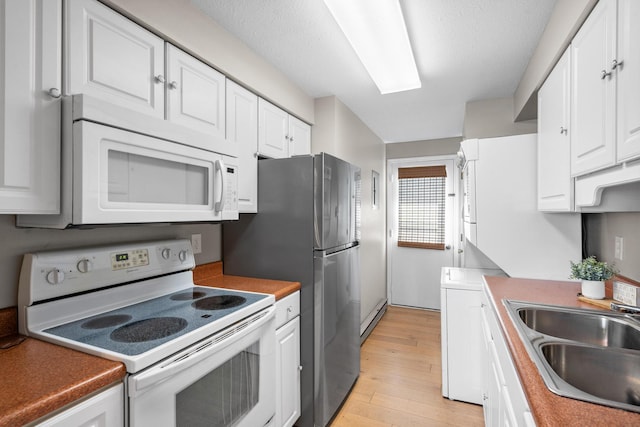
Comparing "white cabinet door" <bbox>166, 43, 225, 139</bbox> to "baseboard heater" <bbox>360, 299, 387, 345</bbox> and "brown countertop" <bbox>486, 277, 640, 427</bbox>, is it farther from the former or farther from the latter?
"baseboard heater" <bbox>360, 299, 387, 345</bbox>

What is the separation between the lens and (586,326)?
1317mm

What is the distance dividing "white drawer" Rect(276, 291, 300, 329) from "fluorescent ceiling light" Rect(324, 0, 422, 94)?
154 centimetres

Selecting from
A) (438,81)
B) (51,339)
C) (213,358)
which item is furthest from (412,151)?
(51,339)

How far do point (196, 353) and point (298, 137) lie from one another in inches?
74.6

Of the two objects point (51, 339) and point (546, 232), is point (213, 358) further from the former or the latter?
point (546, 232)

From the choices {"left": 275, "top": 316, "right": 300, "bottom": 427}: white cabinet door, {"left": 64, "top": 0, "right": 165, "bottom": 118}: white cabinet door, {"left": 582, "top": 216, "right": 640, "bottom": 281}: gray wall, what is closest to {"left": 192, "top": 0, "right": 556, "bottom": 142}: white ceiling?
{"left": 64, "top": 0, "right": 165, "bottom": 118}: white cabinet door

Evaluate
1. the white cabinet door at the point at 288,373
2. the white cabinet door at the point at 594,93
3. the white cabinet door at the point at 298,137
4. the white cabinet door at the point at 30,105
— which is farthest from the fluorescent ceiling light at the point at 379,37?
the white cabinet door at the point at 288,373

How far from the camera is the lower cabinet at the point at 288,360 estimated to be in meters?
1.68

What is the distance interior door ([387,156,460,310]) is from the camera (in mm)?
4258

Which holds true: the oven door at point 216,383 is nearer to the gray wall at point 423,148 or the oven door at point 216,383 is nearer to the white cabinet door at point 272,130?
the white cabinet door at point 272,130

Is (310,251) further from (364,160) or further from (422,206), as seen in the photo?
(422,206)

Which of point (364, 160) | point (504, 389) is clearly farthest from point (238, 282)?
point (364, 160)

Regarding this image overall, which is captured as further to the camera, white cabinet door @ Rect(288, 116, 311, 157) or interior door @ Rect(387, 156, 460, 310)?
interior door @ Rect(387, 156, 460, 310)

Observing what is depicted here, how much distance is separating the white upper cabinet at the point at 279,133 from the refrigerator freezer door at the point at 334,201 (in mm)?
502
